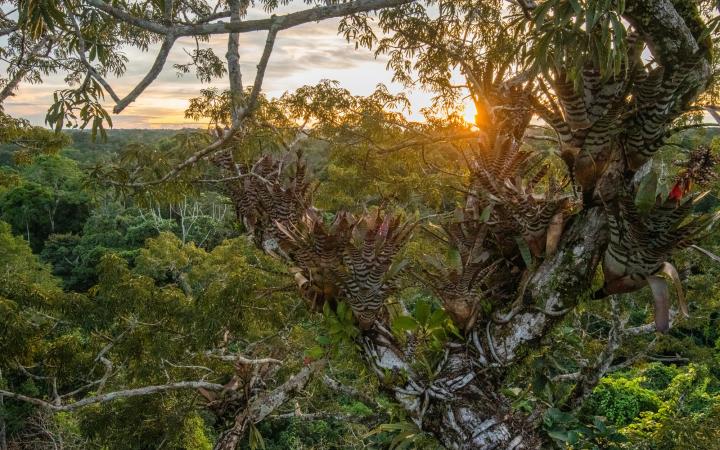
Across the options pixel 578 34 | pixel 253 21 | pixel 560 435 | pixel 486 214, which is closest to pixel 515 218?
pixel 486 214

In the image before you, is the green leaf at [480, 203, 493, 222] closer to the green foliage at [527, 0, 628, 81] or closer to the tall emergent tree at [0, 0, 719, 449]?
the tall emergent tree at [0, 0, 719, 449]

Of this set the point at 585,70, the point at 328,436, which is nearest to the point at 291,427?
the point at 328,436

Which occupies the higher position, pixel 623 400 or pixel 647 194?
pixel 647 194

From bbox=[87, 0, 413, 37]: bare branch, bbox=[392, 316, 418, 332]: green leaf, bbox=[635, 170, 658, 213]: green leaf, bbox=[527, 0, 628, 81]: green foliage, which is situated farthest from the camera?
bbox=[392, 316, 418, 332]: green leaf

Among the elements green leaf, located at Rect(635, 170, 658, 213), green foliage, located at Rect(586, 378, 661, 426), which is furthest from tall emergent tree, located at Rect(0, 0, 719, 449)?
green foliage, located at Rect(586, 378, 661, 426)

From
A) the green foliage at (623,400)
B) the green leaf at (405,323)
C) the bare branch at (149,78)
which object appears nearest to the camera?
the bare branch at (149,78)

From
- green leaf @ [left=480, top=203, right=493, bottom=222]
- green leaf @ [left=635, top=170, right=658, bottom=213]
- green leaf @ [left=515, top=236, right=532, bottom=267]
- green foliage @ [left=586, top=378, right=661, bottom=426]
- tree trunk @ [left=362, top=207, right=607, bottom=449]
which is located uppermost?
green leaf @ [left=635, top=170, right=658, bottom=213]

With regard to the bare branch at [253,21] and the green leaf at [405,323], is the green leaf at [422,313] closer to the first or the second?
the green leaf at [405,323]

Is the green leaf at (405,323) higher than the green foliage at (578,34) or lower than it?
lower

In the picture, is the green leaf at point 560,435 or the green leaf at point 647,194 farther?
the green leaf at point 560,435

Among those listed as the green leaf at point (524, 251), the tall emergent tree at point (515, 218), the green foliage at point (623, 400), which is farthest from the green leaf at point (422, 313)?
the green foliage at point (623, 400)

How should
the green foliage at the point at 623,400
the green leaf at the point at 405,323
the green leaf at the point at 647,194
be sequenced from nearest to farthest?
1. the green leaf at the point at 647,194
2. the green leaf at the point at 405,323
3. the green foliage at the point at 623,400

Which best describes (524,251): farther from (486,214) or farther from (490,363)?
(490,363)

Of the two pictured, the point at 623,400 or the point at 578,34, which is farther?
the point at 623,400
